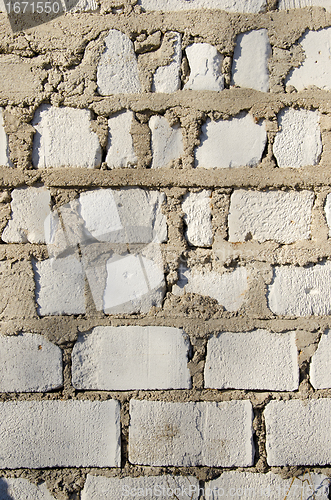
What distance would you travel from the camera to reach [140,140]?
1.51 meters

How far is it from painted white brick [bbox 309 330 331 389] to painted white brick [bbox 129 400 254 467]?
33cm

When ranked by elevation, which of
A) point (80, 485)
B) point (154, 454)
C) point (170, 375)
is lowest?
point (80, 485)

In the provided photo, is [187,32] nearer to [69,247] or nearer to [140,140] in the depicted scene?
[140,140]

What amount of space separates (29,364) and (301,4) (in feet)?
6.20

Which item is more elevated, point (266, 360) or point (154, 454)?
point (266, 360)

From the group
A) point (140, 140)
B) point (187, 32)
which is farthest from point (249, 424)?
point (187, 32)

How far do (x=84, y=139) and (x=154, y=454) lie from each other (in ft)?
4.44

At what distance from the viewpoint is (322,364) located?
1.51 meters

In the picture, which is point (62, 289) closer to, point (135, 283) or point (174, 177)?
point (135, 283)

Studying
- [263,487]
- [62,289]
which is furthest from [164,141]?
[263,487]

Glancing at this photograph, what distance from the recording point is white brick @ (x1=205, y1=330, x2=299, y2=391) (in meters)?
1.51

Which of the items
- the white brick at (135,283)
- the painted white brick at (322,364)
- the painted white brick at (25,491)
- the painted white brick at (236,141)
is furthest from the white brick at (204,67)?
the painted white brick at (25,491)

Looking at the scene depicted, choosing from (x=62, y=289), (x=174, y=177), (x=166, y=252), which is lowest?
(x=62, y=289)

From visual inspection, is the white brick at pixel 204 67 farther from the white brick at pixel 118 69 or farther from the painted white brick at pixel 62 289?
the painted white brick at pixel 62 289
